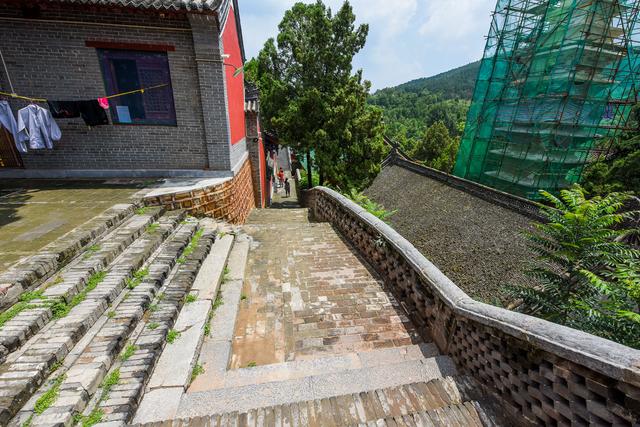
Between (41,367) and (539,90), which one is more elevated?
(539,90)

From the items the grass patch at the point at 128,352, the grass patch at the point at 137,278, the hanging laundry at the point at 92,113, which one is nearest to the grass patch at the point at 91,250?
the grass patch at the point at 137,278

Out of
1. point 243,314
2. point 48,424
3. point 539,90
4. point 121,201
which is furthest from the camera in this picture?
point 539,90

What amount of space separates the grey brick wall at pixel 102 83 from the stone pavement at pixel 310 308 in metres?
3.63

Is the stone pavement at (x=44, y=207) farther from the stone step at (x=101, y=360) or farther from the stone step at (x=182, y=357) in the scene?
the stone step at (x=182, y=357)

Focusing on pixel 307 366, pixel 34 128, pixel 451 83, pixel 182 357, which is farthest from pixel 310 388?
pixel 451 83

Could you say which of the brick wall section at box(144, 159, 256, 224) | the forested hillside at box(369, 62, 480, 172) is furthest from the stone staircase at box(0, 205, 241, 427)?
the forested hillside at box(369, 62, 480, 172)

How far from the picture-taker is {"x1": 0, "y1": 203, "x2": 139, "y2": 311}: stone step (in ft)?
9.15

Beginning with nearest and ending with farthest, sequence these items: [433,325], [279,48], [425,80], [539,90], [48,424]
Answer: [48,424] < [433,325] < [539,90] < [279,48] < [425,80]

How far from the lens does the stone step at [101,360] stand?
2.03 meters

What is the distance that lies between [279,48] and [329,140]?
6788 mm

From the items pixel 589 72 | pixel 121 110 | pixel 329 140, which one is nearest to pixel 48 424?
pixel 121 110

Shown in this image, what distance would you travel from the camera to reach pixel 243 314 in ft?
12.6

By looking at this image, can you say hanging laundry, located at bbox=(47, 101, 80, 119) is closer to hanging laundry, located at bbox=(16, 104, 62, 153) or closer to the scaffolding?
hanging laundry, located at bbox=(16, 104, 62, 153)

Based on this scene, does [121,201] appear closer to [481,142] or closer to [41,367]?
[41,367]
